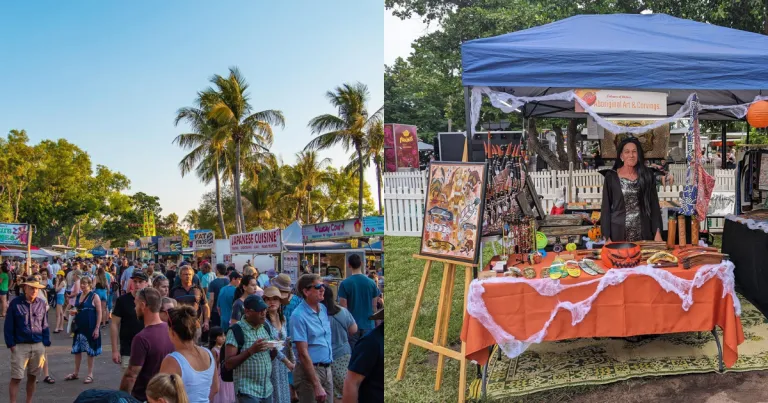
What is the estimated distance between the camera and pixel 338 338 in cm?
480

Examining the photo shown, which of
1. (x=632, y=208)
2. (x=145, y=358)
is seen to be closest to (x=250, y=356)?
(x=145, y=358)

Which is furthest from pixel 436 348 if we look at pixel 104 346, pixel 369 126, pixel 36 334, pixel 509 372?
pixel 104 346

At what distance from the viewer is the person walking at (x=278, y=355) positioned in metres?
4.43

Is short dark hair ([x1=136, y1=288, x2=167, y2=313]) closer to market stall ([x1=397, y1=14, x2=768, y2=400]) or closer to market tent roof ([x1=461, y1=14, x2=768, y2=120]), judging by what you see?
market stall ([x1=397, y1=14, x2=768, y2=400])

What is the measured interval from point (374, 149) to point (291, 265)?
1.96 metres

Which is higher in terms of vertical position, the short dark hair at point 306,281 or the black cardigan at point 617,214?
the black cardigan at point 617,214

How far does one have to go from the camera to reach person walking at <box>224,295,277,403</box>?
13.0ft

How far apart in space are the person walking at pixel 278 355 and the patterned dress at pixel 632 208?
3.19 m

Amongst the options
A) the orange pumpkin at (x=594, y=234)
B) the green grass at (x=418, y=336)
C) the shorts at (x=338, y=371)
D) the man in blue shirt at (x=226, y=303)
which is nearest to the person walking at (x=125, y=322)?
the man in blue shirt at (x=226, y=303)

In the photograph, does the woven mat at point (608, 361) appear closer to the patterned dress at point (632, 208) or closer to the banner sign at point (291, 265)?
the patterned dress at point (632, 208)

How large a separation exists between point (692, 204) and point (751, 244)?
1435 mm

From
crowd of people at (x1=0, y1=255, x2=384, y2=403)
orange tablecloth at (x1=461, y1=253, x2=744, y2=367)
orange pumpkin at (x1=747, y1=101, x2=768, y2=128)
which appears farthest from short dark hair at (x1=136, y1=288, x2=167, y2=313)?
orange pumpkin at (x1=747, y1=101, x2=768, y2=128)

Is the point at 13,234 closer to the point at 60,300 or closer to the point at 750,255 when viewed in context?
the point at 60,300

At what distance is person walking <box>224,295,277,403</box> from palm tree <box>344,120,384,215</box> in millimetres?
1822
